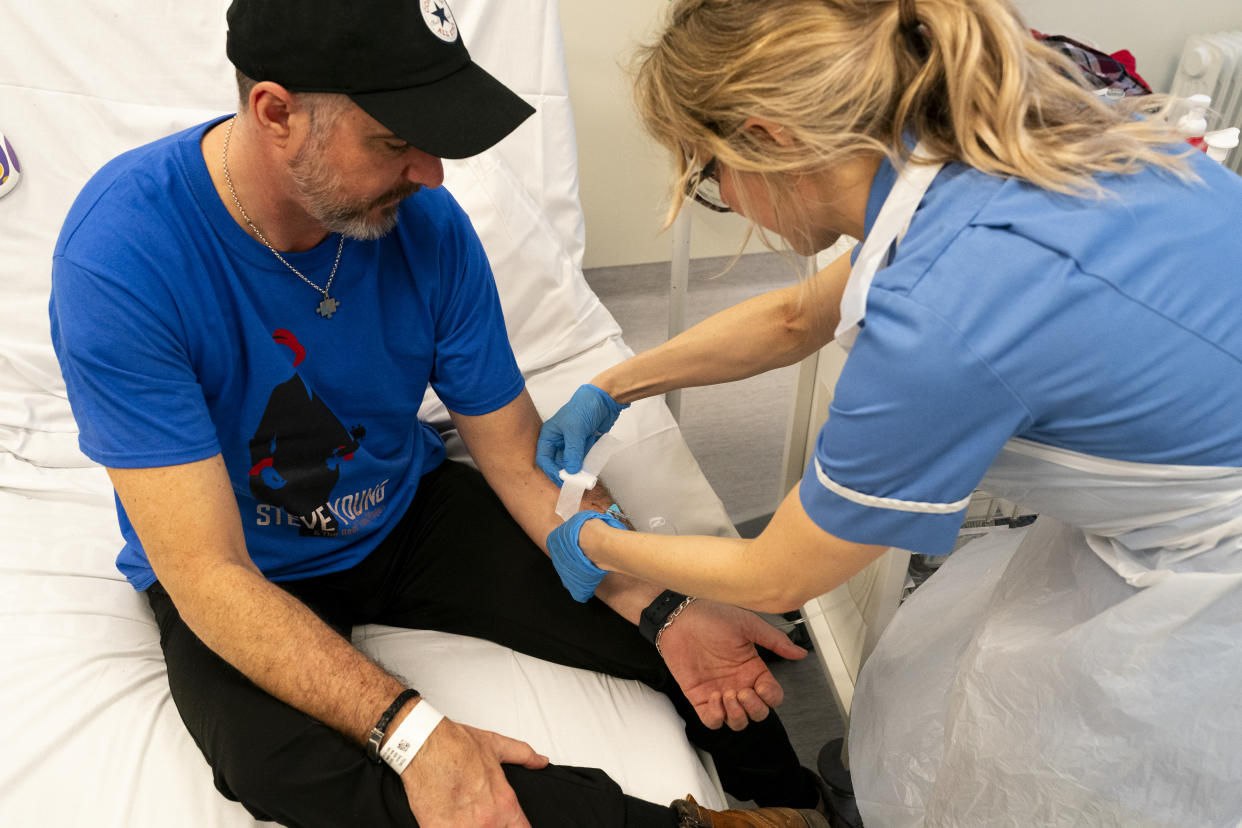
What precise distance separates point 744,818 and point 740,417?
143cm

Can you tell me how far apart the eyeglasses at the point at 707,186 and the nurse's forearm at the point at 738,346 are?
10.4 inches

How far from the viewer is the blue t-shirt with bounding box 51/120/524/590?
1023 mm

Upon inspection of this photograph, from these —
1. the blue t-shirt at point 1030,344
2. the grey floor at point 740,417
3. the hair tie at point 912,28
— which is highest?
the hair tie at point 912,28

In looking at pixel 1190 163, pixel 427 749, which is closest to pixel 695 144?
pixel 1190 163

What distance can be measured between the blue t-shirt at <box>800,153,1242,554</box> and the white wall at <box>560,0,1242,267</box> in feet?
4.04

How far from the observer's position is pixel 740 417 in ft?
8.12

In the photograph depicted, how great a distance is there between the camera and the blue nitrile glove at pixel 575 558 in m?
1.19

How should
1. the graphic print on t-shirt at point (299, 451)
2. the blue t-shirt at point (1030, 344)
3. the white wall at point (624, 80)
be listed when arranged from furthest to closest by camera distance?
the white wall at point (624, 80), the graphic print on t-shirt at point (299, 451), the blue t-shirt at point (1030, 344)

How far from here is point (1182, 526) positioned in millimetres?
873

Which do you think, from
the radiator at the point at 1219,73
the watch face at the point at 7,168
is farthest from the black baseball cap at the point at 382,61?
the radiator at the point at 1219,73

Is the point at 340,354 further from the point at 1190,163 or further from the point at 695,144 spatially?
the point at 1190,163

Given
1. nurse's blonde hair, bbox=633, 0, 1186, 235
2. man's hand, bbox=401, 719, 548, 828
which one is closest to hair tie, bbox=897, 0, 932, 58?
nurse's blonde hair, bbox=633, 0, 1186, 235

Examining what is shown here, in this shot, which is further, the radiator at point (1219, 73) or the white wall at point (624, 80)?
the white wall at point (624, 80)

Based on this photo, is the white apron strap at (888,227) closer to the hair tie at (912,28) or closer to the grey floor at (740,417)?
the hair tie at (912,28)
